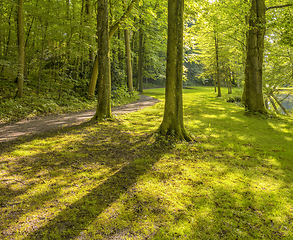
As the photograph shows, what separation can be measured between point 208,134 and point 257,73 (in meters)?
6.14

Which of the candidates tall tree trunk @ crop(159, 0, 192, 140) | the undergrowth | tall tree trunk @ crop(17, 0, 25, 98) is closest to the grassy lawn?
tall tree trunk @ crop(159, 0, 192, 140)

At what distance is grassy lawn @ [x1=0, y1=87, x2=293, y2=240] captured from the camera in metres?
2.80

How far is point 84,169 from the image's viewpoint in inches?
178

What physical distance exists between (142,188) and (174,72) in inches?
162

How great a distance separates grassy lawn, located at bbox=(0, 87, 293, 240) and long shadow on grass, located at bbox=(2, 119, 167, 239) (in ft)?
0.05

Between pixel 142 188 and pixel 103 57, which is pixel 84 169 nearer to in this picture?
pixel 142 188

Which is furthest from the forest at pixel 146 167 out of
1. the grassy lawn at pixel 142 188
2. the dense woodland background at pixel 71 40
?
the dense woodland background at pixel 71 40

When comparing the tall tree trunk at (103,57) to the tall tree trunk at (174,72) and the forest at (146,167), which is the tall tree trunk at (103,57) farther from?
the tall tree trunk at (174,72)

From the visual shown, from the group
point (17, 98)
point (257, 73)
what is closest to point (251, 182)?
point (257, 73)

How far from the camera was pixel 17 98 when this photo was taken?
10688mm

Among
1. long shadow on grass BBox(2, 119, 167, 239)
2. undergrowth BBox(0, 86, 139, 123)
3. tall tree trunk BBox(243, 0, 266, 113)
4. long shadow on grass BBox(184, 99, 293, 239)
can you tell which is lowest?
long shadow on grass BBox(184, 99, 293, 239)

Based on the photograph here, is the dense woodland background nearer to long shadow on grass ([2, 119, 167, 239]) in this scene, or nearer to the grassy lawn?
the grassy lawn

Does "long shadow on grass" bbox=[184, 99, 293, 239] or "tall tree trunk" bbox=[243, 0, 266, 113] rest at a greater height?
"tall tree trunk" bbox=[243, 0, 266, 113]

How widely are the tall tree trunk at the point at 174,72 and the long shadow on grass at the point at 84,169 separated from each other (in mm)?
1024
